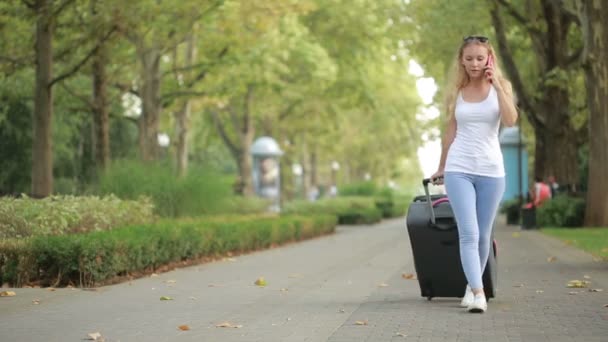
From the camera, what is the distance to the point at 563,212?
3197cm

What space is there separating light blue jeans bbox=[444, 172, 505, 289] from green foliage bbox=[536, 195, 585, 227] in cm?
2232

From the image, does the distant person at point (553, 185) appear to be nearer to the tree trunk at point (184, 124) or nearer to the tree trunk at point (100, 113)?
the tree trunk at point (184, 124)

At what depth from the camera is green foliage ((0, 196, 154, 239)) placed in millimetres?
14891

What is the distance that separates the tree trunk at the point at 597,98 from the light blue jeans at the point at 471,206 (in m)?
15.3

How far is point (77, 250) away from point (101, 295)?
1.23 metres

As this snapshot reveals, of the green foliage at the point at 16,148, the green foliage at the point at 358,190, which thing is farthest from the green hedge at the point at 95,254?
the green foliage at the point at 358,190

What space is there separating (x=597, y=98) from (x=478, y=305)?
58.7ft

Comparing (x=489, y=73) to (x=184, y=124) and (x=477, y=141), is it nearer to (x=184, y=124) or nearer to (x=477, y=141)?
(x=477, y=141)

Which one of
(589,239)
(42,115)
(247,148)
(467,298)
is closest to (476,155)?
(467,298)

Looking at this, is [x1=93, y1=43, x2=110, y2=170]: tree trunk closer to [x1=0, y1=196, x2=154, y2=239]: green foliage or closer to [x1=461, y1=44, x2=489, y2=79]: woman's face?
[x1=0, y1=196, x2=154, y2=239]: green foliage

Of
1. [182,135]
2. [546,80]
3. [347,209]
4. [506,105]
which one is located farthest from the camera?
[347,209]

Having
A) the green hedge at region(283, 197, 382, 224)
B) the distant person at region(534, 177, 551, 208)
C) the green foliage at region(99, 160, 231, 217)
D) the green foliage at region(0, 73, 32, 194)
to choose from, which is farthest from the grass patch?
the green foliage at region(0, 73, 32, 194)

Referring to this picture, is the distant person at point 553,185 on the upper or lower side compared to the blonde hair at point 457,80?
lower

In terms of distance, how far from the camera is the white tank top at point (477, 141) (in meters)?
9.45
